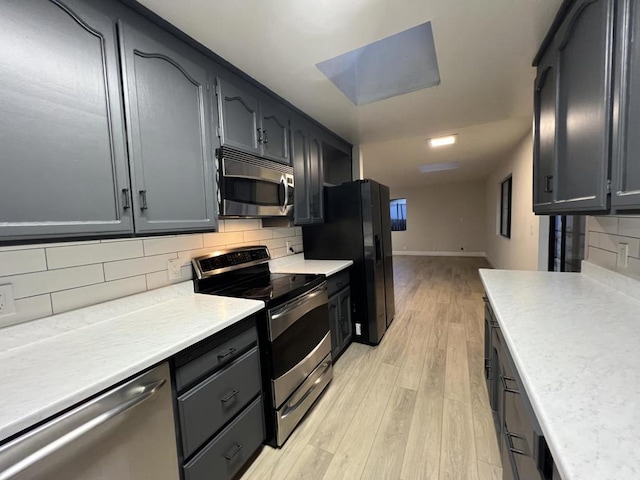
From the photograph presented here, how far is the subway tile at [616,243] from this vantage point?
4.18 ft

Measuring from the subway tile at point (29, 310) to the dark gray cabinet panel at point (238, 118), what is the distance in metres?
1.10

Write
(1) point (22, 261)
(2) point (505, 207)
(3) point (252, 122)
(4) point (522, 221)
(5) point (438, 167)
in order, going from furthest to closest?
(5) point (438, 167), (2) point (505, 207), (4) point (522, 221), (3) point (252, 122), (1) point (22, 261)

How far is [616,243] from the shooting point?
1.43 meters

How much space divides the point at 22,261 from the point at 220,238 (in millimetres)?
1004

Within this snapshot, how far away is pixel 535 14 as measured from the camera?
130 cm

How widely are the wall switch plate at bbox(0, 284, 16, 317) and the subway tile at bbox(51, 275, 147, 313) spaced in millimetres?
117

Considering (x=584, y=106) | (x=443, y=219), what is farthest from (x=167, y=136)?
(x=443, y=219)

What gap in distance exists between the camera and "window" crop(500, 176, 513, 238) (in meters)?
4.94

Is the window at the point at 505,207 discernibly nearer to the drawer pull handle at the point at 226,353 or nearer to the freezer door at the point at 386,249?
the freezer door at the point at 386,249

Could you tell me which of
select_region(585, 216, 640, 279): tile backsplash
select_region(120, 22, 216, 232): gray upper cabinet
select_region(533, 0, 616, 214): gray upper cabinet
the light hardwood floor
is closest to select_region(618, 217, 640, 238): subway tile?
select_region(585, 216, 640, 279): tile backsplash

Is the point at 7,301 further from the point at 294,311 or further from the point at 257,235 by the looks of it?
the point at 257,235

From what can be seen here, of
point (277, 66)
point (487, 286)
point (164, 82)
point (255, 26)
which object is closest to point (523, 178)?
point (487, 286)

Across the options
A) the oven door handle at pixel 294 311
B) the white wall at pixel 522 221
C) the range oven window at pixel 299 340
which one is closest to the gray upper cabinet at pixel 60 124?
the oven door handle at pixel 294 311

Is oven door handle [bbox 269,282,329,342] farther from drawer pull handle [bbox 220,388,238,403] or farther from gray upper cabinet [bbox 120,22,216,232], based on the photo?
gray upper cabinet [bbox 120,22,216,232]
